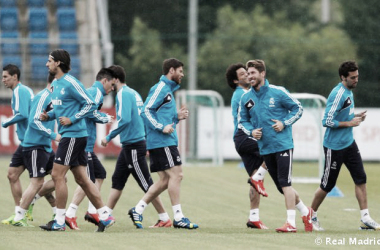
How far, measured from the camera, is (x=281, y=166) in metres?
11.7

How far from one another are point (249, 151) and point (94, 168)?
84.6 inches

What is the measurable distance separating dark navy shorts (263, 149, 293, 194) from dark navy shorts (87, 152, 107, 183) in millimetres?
2475

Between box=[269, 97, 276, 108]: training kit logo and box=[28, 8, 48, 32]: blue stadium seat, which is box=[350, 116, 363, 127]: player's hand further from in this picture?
box=[28, 8, 48, 32]: blue stadium seat

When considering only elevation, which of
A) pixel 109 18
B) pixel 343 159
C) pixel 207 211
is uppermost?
pixel 109 18

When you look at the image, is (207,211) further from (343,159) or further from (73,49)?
(73,49)

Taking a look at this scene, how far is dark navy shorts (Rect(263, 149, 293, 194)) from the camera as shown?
1169 cm

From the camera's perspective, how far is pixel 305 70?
4262 centimetres

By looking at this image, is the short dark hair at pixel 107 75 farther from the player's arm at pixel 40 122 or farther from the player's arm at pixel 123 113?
the player's arm at pixel 40 122

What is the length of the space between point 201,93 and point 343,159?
15.7 metres

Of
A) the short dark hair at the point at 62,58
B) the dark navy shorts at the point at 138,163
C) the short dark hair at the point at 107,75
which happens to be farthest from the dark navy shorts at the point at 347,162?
the short dark hair at the point at 62,58

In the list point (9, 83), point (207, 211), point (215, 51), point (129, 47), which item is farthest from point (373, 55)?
point (9, 83)

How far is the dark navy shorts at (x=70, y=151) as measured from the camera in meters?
11.4

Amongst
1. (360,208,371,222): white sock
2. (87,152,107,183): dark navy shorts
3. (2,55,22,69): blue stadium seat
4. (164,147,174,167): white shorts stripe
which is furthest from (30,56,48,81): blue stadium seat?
(360,208,371,222): white sock

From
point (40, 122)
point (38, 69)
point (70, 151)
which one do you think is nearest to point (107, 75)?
point (40, 122)
